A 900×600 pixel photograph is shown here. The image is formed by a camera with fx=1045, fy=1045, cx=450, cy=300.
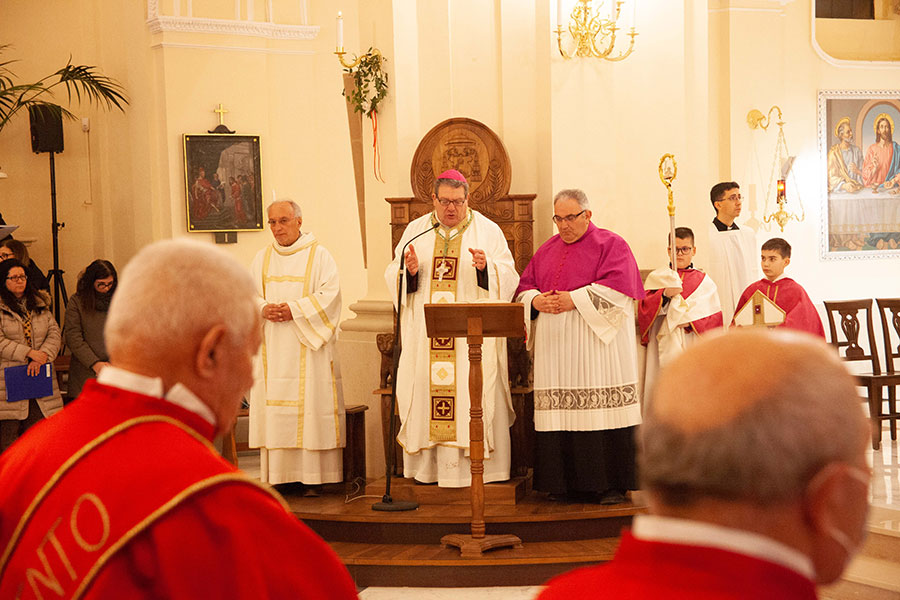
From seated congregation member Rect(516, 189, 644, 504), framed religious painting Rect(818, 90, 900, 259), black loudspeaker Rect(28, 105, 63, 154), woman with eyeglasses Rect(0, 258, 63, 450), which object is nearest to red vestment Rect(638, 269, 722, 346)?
seated congregation member Rect(516, 189, 644, 504)

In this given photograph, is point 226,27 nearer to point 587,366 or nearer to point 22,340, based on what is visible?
point 22,340

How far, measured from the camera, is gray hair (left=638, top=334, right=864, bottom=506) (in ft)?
4.01

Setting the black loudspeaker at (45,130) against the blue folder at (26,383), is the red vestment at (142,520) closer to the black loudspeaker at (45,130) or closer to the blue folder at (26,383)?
the blue folder at (26,383)

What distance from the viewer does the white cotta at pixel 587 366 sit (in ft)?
22.0

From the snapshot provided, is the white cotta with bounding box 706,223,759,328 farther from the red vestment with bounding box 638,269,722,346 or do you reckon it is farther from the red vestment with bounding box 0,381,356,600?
the red vestment with bounding box 0,381,356,600

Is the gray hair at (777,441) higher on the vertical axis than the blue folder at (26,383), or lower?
higher

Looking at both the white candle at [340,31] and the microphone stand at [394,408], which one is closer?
the microphone stand at [394,408]

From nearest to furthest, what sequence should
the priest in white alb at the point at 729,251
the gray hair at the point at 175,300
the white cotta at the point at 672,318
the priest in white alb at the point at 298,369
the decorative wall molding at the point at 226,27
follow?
the gray hair at the point at 175,300 → the priest in white alb at the point at 298,369 → the white cotta at the point at 672,318 → the priest in white alb at the point at 729,251 → the decorative wall molding at the point at 226,27

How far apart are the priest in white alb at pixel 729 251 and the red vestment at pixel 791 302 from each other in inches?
5.0

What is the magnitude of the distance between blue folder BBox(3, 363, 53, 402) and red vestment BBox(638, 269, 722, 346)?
4514mm

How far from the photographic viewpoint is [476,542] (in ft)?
19.8

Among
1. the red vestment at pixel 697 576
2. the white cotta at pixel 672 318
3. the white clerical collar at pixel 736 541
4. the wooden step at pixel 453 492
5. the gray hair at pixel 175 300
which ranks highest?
the gray hair at pixel 175 300

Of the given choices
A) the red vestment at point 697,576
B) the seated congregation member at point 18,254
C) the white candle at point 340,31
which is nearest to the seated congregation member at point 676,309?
the white candle at point 340,31

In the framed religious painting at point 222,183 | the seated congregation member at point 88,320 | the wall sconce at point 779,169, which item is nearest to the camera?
the seated congregation member at point 88,320
